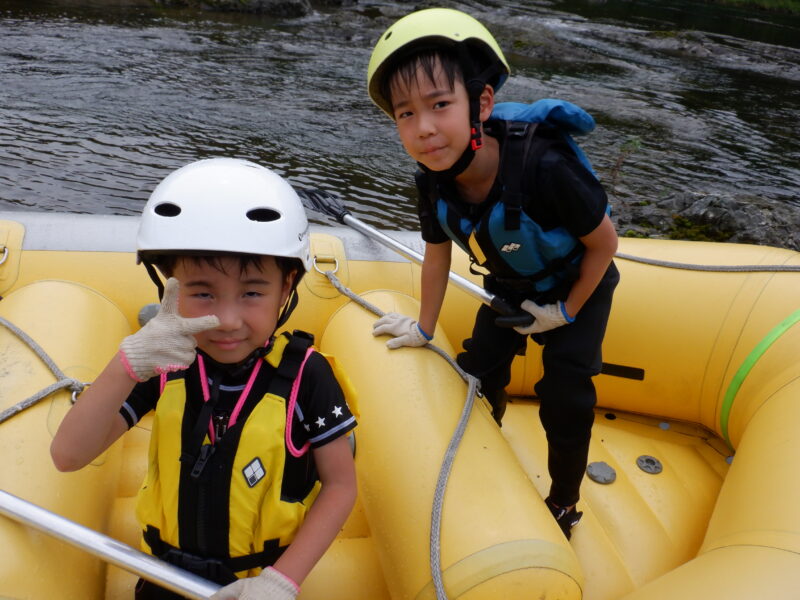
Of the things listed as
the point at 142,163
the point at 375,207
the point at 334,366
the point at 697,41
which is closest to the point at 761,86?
the point at 697,41

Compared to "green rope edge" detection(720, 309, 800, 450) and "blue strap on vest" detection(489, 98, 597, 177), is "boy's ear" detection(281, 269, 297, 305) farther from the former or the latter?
"green rope edge" detection(720, 309, 800, 450)

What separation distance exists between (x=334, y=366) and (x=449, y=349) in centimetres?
87

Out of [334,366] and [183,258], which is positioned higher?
[183,258]

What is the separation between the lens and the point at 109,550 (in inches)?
55.5

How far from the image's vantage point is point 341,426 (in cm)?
143

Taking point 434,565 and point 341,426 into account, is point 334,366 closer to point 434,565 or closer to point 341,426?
point 341,426

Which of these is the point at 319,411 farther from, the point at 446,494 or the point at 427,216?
the point at 427,216

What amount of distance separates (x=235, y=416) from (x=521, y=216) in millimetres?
941

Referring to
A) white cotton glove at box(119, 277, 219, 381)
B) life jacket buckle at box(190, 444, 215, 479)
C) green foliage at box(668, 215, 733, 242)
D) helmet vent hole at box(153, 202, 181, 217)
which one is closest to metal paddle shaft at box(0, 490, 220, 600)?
life jacket buckle at box(190, 444, 215, 479)

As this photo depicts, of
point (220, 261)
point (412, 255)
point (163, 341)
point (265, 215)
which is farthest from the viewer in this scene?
point (412, 255)

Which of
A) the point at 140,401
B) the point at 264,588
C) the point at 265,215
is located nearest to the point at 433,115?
the point at 265,215

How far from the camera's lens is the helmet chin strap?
5.66ft

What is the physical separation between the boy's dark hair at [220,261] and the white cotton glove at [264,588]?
0.64m

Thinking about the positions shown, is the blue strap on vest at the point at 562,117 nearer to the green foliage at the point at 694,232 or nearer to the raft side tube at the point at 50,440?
the raft side tube at the point at 50,440
